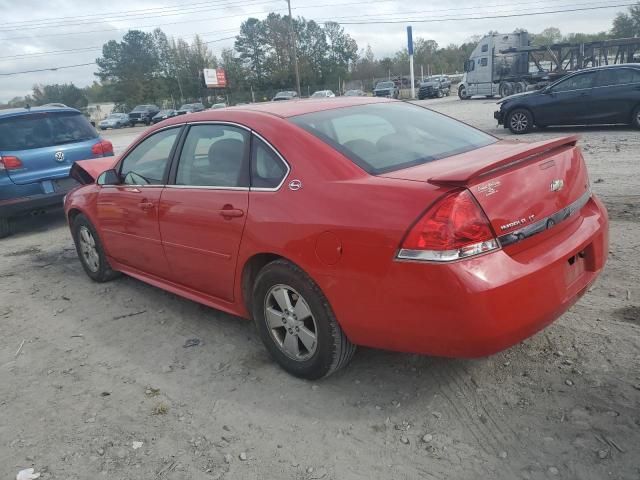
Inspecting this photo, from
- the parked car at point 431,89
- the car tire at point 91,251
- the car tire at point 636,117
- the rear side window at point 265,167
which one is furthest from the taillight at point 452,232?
the parked car at point 431,89

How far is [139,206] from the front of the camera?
4152 mm

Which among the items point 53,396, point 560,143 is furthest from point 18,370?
point 560,143

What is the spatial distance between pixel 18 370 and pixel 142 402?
1161 millimetres

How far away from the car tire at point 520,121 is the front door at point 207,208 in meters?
10.9

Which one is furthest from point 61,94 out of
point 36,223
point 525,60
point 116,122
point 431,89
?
point 36,223

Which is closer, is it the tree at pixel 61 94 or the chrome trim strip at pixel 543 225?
the chrome trim strip at pixel 543 225

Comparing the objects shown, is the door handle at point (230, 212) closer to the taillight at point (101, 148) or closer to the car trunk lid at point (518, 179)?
the car trunk lid at point (518, 179)

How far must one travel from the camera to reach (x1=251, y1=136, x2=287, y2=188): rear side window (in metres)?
3.07

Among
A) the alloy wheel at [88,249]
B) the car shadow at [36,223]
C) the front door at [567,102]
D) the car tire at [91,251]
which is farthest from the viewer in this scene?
the front door at [567,102]

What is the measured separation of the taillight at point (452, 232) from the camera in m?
2.37

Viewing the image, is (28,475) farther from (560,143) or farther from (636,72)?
(636,72)

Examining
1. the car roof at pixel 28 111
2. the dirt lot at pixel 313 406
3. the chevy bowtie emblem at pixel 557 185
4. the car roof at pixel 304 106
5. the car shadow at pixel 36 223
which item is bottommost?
the car shadow at pixel 36 223

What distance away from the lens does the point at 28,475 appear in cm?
259

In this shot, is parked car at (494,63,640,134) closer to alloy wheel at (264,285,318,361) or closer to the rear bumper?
the rear bumper
